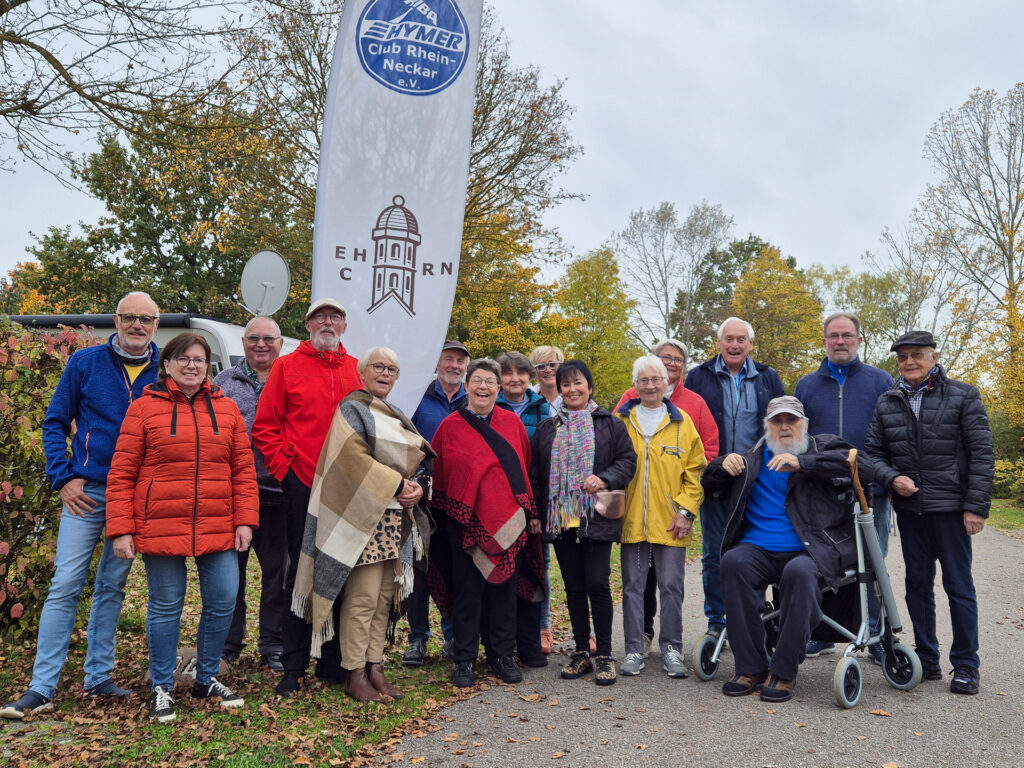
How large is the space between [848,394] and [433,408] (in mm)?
2986

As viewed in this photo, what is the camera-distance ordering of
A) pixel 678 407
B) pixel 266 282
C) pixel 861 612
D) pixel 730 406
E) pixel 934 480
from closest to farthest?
pixel 861 612 → pixel 934 480 → pixel 678 407 → pixel 730 406 → pixel 266 282

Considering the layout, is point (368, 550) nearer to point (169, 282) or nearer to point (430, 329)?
point (430, 329)

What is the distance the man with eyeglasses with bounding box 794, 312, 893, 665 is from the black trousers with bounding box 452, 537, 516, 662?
234 centimetres

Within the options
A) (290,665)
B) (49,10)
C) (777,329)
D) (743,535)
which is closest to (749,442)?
(743,535)

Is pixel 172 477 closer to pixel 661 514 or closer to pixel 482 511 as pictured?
pixel 482 511

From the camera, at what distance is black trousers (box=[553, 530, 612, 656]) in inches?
210

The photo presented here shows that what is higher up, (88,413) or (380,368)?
(380,368)

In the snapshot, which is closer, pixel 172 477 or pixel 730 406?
pixel 172 477

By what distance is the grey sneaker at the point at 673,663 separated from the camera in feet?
17.6

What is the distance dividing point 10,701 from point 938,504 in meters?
5.59

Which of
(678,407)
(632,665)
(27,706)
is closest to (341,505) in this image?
(27,706)

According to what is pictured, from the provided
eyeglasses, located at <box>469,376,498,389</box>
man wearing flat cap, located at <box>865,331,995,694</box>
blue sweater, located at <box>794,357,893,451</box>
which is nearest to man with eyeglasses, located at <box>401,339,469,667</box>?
eyeglasses, located at <box>469,376,498,389</box>

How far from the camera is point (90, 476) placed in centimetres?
444

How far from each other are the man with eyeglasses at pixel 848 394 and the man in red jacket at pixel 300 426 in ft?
11.0
